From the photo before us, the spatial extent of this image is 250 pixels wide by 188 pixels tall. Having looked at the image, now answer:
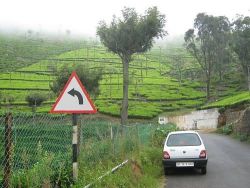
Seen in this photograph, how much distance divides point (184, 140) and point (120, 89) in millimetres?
79486

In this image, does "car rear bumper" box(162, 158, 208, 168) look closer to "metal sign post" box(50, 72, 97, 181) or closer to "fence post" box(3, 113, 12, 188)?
"metal sign post" box(50, 72, 97, 181)

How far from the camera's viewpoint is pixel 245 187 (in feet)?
44.2

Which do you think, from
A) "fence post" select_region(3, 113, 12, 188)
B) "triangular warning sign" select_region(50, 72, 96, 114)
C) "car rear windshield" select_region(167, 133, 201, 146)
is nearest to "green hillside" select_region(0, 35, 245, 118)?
"car rear windshield" select_region(167, 133, 201, 146)

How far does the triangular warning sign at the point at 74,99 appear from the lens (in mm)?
9703

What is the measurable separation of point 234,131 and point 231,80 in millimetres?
59695

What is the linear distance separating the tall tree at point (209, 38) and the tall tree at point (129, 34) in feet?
150

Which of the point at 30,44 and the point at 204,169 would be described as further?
the point at 30,44

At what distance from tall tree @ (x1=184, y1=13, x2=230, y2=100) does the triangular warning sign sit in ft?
258

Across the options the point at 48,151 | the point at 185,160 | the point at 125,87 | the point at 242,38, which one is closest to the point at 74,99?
the point at 48,151

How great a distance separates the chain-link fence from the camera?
769cm

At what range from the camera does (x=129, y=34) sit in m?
41.6

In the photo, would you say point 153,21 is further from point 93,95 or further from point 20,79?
point 20,79

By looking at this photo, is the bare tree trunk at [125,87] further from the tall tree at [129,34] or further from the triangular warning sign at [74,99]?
the triangular warning sign at [74,99]

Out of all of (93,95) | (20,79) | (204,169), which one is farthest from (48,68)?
(204,169)
